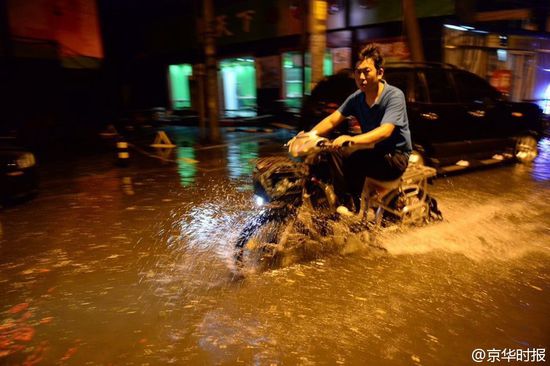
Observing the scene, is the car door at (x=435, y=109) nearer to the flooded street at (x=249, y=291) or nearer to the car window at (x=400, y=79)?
the car window at (x=400, y=79)

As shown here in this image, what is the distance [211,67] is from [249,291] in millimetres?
10004

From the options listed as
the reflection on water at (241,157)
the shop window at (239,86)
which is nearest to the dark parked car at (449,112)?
the reflection on water at (241,157)

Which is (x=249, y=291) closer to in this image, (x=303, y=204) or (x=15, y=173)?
(x=303, y=204)

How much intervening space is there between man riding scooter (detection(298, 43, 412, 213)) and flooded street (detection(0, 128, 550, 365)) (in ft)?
2.51

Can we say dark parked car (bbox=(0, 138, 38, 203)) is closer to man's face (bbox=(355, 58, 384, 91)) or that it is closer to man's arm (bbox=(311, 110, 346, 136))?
man's arm (bbox=(311, 110, 346, 136))

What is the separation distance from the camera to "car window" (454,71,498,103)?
7797 mm

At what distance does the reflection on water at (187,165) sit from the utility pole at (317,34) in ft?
10.3

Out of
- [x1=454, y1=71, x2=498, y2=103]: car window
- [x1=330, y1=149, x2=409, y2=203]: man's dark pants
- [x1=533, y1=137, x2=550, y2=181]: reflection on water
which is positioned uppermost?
[x1=454, y1=71, x2=498, y2=103]: car window

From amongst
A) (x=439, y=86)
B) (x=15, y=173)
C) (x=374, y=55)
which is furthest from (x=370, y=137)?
(x=15, y=173)

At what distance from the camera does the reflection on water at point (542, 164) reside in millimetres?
7780

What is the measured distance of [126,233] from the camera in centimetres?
531

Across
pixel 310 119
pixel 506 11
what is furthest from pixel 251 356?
pixel 506 11

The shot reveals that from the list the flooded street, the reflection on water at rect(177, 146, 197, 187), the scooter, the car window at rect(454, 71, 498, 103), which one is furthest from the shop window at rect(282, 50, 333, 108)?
the scooter

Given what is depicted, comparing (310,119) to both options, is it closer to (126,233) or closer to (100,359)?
(126,233)
